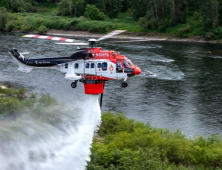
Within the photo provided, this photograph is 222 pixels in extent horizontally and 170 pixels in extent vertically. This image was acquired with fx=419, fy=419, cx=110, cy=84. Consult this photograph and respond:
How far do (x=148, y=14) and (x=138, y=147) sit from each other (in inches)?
1911

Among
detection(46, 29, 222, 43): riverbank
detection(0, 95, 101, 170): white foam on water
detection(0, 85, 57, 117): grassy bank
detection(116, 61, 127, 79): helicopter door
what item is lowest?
detection(0, 85, 57, 117): grassy bank

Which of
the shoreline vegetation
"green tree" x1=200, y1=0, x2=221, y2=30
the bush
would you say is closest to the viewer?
the shoreline vegetation

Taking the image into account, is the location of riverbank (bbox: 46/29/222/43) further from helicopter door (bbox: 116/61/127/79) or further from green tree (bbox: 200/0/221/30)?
helicopter door (bbox: 116/61/127/79)

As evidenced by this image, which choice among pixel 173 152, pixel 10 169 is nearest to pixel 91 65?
pixel 173 152

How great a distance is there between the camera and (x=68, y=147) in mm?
17359

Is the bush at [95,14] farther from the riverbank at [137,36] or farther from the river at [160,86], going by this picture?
the river at [160,86]

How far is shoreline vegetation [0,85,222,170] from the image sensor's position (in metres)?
18.5

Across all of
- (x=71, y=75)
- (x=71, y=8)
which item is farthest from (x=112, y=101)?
(x=71, y=8)

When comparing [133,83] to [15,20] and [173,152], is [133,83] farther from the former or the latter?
[15,20]

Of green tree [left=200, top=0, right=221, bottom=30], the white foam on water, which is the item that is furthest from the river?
green tree [left=200, top=0, right=221, bottom=30]

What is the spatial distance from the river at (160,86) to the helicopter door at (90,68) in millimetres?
4945

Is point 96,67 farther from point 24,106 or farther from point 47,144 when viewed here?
point 47,144

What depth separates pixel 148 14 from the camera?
217 feet

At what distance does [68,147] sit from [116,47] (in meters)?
37.0
